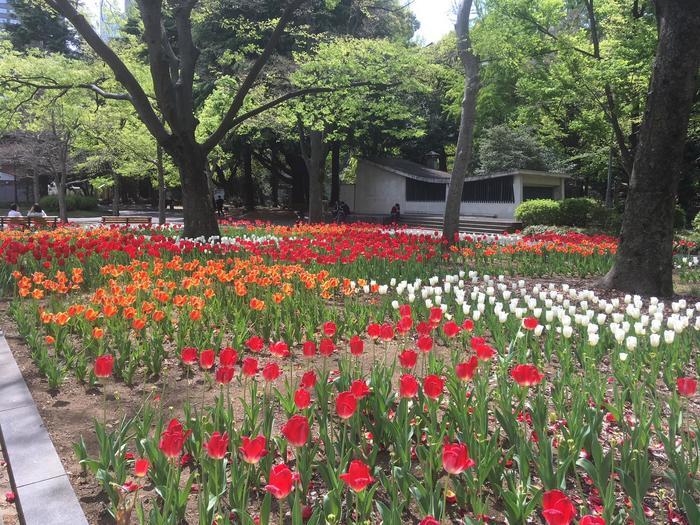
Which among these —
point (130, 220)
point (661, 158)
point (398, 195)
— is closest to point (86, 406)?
point (661, 158)

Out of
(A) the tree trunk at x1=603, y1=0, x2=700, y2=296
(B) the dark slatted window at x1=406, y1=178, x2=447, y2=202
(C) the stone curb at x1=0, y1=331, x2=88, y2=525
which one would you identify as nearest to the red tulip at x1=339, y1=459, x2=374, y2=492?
(C) the stone curb at x1=0, y1=331, x2=88, y2=525

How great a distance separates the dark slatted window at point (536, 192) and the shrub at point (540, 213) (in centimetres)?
473

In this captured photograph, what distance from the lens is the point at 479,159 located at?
34188 mm

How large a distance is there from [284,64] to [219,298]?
45.5ft

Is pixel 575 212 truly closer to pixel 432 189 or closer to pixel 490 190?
pixel 490 190

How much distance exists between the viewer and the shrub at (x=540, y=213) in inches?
888

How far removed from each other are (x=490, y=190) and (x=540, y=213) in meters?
7.01

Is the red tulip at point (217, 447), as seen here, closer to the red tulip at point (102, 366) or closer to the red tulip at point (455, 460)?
the red tulip at point (455, 460)

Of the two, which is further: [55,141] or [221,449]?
[55,141]

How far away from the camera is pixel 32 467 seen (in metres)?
2.63

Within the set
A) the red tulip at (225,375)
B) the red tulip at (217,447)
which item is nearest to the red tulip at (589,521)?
the red tulip at (217,447)

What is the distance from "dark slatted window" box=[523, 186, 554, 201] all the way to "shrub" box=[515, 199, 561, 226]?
4725 millimetres

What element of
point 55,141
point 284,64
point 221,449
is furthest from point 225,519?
point 55,141

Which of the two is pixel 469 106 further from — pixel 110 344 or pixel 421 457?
pixel 421 457
